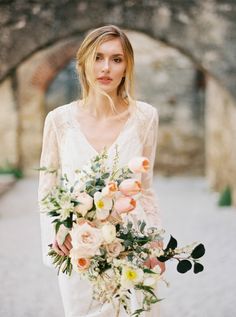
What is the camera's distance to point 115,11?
19.1ft

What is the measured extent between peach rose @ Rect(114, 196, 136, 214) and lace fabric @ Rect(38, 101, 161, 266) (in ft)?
1.32

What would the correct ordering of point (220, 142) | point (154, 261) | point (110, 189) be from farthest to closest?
point (220, 142) < point (154, 261) < point (110, 189)

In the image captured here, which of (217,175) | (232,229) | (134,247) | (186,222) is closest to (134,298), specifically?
(134,247)

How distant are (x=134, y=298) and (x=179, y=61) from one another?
34.8 feet

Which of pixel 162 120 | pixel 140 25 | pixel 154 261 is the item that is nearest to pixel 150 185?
pixel 154 261

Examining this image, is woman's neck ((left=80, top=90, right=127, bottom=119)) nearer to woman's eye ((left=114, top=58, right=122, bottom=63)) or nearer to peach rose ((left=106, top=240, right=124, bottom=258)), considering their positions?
woman's eye ((left=114, top=58, right=122, bottom=63))

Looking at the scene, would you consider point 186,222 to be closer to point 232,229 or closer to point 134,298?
point 232,229

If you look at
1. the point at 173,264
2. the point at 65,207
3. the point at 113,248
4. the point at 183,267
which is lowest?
the point at 173,264

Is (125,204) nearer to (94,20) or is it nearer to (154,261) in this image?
(154,261)

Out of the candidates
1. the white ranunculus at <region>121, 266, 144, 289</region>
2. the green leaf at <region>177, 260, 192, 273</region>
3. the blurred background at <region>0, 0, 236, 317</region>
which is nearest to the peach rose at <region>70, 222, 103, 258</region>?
the white ranunculus at <region>121, 266, 144, 289</region>

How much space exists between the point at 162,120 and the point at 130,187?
35.4ft

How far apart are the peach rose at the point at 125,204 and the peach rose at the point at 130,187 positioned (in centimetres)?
2

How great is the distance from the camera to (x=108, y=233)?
189cm

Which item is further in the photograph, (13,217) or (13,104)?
(13,104)
